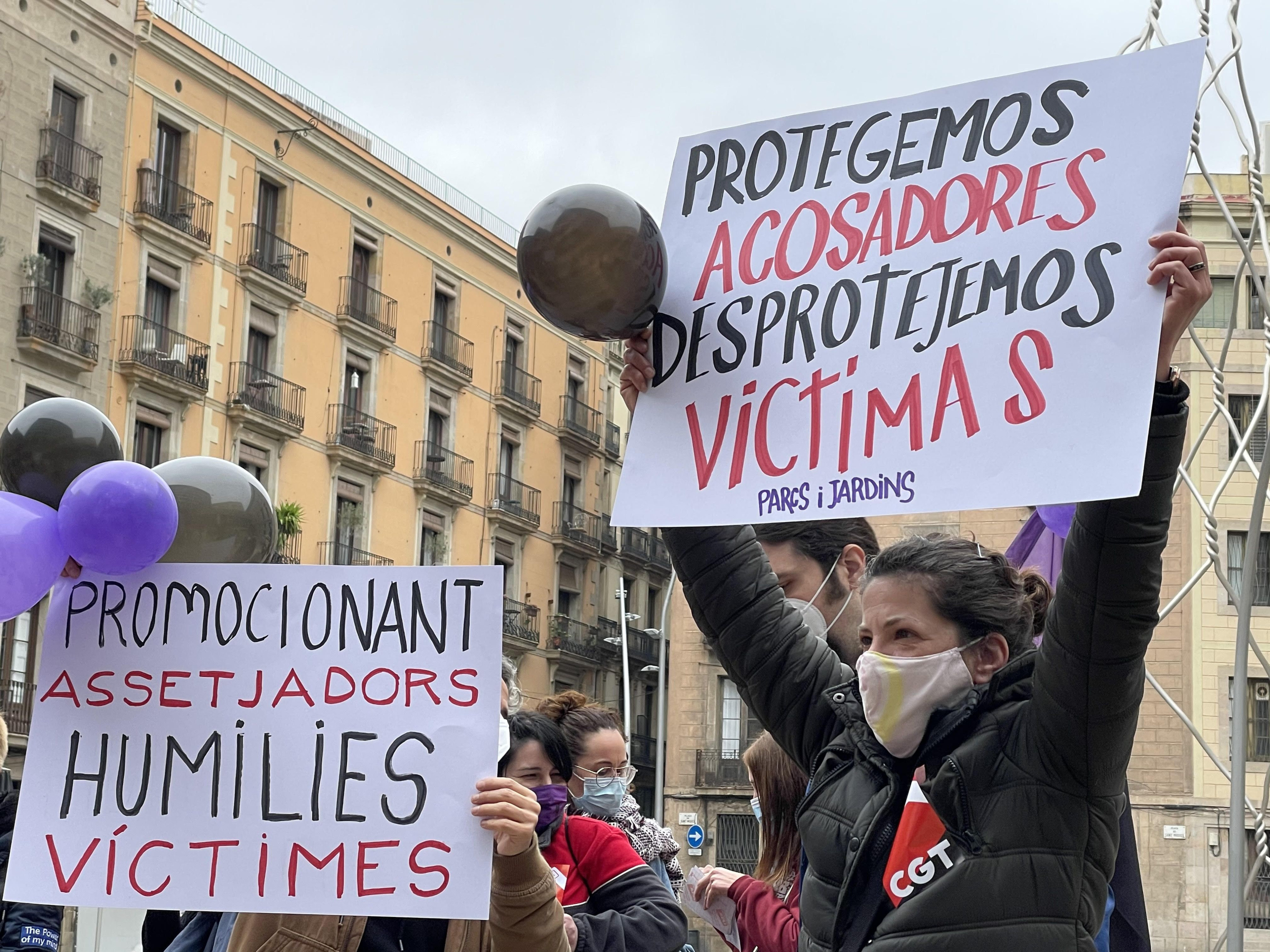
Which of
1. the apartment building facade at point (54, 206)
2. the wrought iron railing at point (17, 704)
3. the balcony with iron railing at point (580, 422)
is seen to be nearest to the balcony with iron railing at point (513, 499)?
the balcony with iron railing at point (580, 422)

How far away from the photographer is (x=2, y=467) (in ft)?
11.1

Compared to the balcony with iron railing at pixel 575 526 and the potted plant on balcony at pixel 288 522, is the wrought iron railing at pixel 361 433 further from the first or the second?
the balcony with iron railing at pixel 575 526

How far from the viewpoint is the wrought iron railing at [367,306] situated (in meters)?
32.1

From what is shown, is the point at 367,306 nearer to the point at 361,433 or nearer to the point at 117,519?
the point at 361,433

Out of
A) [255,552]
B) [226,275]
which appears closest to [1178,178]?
[255,552]

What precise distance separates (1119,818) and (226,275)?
2811cm

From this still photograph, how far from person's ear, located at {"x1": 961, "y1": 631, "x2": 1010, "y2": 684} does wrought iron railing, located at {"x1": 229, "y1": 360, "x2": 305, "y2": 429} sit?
27.2m

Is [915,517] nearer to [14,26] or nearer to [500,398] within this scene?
[500,398]

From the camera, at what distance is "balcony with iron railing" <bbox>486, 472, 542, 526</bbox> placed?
36625 mm

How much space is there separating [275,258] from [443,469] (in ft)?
21.3

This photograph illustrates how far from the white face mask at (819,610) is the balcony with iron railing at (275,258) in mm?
26968

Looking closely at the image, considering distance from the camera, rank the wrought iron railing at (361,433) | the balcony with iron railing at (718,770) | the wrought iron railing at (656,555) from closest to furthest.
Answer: the wrought iron railing at (361,433), the balcony with iron railing at (718,770), the wrought iron railing at (656,555)

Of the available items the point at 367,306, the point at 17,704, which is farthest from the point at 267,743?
the point at 367,306

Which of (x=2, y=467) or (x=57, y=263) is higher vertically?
(x=57, y=263)
